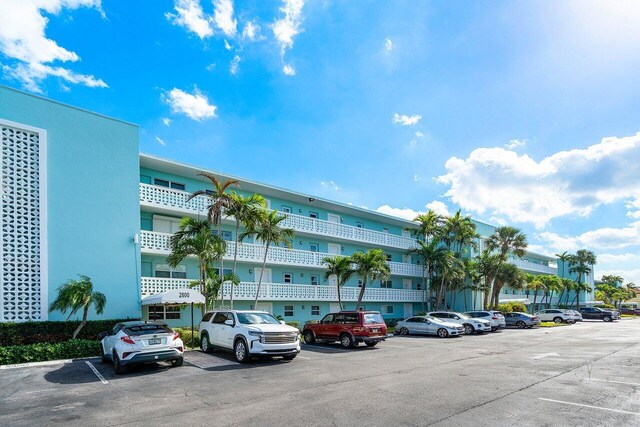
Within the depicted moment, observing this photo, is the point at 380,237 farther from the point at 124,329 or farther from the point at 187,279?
the point at 124,329

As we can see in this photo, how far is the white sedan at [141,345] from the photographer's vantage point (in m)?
12.0

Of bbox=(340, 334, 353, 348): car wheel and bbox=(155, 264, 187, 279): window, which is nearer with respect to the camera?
bbox=(340, 334, 353, 348): car wheel

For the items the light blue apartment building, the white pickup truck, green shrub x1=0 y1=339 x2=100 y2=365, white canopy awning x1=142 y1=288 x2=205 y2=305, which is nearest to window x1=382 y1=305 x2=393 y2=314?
the light blue apartment building

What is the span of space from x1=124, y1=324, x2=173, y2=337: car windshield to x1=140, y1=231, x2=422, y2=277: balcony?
8.78m

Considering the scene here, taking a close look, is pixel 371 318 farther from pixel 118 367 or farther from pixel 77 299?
pixel 77 299

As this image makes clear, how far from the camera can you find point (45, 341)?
15797mm

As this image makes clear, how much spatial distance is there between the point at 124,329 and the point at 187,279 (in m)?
10.6

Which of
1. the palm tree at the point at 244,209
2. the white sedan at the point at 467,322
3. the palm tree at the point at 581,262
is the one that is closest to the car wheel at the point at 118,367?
the palm tree at the point at 244,209

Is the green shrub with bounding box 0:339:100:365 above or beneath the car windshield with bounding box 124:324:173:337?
beneath

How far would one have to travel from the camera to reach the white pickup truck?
13867 mm

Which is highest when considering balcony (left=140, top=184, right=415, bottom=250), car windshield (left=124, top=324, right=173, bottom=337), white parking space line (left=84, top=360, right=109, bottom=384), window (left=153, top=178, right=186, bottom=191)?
window (left=153, top=178, right=186, bottom=191)

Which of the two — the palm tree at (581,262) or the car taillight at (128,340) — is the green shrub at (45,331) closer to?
the car taillight at (128,340)

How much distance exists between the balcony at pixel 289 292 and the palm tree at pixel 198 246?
197 cm

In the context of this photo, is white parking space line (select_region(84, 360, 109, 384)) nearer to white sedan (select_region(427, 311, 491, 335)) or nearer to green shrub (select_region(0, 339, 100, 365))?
green shrub (select_region(0, 339, 100, 365))
